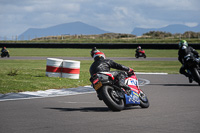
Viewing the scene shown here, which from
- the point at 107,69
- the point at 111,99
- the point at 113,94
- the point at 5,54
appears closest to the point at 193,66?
the point at 107,69

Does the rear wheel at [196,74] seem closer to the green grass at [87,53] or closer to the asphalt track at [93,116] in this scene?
the asphalt track at [93,116]

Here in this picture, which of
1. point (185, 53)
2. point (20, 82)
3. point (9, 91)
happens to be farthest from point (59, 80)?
point (185, 53)

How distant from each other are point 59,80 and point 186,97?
546 centimetres

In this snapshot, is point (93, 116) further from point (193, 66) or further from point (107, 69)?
point (193, 66)

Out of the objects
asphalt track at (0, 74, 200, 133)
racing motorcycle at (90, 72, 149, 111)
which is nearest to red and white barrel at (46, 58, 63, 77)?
asphalt track at (0, 74, 200, 133)

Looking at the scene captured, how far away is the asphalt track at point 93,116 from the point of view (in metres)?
6.33

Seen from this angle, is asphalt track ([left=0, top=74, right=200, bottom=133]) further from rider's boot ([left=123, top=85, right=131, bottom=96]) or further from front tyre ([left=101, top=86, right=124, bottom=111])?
rider's boot ([left=123, top=85, right=131, bottom=96])

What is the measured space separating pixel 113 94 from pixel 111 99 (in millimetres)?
140

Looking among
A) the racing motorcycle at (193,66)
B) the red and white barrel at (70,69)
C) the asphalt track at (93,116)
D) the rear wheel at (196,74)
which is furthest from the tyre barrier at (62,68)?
the asphalt track at (93,116)

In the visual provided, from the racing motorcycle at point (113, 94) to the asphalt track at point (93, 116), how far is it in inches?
6.3

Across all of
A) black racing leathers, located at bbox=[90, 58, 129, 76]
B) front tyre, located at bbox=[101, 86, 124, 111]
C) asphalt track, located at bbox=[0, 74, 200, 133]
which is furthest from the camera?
black racing leathers, located at bbox=[90, 58, 129, 76]

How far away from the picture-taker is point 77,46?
171ft

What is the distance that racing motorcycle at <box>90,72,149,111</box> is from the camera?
805 cm

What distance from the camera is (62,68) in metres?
15.6
